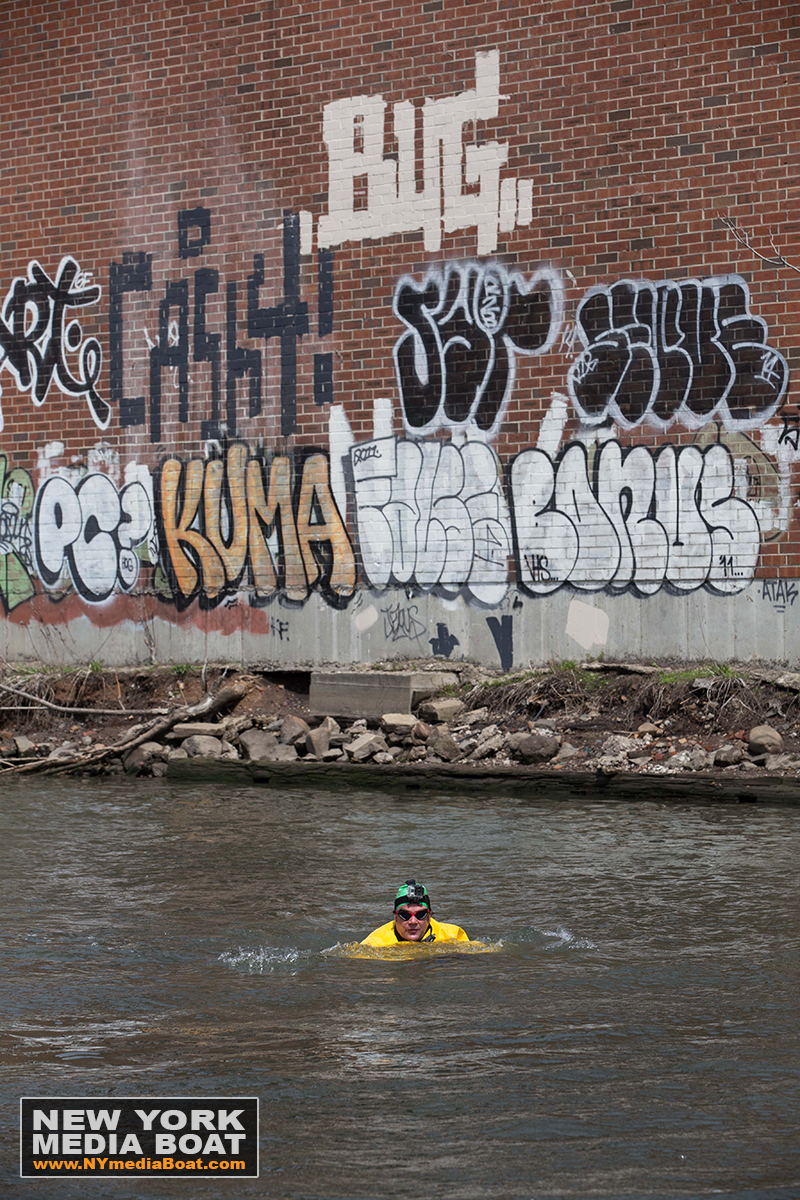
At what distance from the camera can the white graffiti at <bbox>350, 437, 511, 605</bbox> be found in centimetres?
1862

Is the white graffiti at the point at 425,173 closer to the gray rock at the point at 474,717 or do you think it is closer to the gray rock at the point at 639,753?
the gray rock at the point at 474,717

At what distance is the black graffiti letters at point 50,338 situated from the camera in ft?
69.7

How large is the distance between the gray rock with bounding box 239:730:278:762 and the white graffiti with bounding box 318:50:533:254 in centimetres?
654

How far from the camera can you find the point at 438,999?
26.0 ft

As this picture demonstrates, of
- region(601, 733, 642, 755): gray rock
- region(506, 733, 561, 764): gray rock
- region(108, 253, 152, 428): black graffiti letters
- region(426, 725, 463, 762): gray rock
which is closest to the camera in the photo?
region(601, 733, 642, 755): gray rock

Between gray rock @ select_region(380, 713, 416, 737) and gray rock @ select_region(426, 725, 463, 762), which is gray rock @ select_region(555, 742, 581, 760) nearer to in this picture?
gray rock @ select_region(426, 725, 463, 762)

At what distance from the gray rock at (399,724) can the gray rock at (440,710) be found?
166mm

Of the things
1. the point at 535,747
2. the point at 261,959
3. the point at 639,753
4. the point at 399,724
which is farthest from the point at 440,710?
the point at 261,959

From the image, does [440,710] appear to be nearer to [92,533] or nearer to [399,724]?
[399,724]

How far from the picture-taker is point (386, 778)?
649 inches

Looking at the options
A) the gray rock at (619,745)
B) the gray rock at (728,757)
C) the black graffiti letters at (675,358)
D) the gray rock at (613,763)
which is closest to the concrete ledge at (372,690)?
the gray rock at (619,745)

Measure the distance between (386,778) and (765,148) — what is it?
27.5 ft

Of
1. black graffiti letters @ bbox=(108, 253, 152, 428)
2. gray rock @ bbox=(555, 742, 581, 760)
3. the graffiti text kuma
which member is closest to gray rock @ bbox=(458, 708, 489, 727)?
gray rock @ bbox=(555, 742, 581, 760)

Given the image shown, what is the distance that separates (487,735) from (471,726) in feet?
1.41
